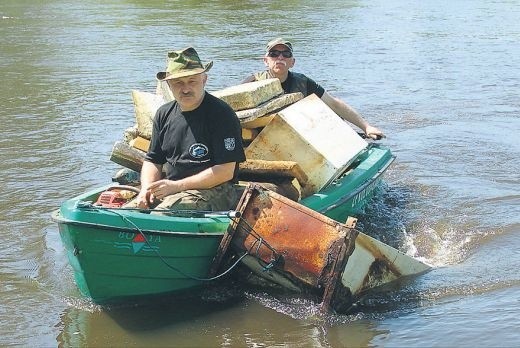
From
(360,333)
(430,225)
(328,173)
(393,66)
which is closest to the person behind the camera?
(360,333)

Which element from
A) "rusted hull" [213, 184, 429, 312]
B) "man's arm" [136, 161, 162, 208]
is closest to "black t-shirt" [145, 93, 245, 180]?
"man's arm" [136, 161, 162, 208]

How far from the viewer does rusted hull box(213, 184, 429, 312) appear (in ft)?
18.5

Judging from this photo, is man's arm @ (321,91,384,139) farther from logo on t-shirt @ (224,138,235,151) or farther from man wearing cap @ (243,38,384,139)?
logo on t-shirt @ (224,138,235,151)

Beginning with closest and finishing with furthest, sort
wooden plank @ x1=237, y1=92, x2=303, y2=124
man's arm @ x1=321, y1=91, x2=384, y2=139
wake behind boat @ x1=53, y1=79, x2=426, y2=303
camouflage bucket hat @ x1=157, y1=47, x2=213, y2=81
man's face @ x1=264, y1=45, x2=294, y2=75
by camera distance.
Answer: wake behind boat @ x1=53, y1=79, x2=426, y2=303 → camouflage bucket hat @ x1=157, y1=47, x2=213, y2=81 → wooden plank @ x1=237, y1=92, x2=303, y2=124 → man's face @ x1=264, y1=45, x2=294, y2=75 → man's arm @ x1=321, y1=91, x2=384, y2=139

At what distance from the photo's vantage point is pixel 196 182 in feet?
19.3

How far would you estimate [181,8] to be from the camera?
3067 cm

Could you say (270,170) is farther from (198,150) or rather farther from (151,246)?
(151,246)

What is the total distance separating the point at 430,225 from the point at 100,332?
→ 3.68m

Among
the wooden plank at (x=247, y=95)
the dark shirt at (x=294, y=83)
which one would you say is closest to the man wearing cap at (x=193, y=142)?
the wooden plank at (x=247, y=95)

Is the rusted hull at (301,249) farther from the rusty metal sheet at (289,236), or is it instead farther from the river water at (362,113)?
the river water at (362,113)

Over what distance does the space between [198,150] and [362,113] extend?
25.2 ft

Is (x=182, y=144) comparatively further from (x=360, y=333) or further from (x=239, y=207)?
(x=360, y=333)

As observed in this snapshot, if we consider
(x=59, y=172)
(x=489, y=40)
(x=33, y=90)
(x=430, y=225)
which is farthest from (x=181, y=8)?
(x=430, y=225)

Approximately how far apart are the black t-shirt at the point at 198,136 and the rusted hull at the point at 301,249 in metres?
0.34
